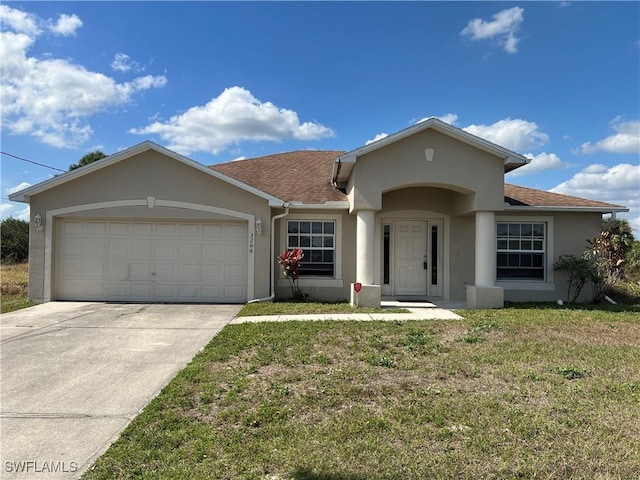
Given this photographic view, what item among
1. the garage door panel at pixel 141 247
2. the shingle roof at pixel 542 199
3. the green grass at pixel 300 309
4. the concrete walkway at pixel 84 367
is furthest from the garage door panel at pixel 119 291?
the shingle roof at pixel 542 199

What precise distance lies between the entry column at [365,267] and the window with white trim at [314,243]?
1.69 meters

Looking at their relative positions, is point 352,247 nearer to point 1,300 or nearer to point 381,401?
point 381,401

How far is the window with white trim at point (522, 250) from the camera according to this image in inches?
517

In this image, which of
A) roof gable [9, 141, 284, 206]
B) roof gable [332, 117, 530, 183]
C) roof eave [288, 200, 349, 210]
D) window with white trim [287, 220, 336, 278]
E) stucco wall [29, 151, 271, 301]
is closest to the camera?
roof gable [332, 117, 530, 183]

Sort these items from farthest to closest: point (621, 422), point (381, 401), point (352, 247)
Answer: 1. point (352, 247)
2. point (381, 401)
3. point (621, 422)

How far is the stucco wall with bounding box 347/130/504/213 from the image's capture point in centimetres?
1123

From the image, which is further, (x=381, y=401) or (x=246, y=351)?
(x=246, y=351)

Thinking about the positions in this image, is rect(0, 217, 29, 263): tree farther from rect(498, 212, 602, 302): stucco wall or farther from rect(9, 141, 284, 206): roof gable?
rect(498, 212, 602, 302): stucco wall

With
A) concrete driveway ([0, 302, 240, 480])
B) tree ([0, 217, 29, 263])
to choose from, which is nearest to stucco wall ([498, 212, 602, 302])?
concrete driveway ([0, 302, 240, 480])

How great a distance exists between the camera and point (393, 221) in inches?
525

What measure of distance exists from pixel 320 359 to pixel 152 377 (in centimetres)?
232

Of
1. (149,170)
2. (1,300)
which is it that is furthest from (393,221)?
(1,300)

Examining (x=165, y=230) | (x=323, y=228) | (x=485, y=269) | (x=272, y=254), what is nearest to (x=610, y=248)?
(x=485, y=269)

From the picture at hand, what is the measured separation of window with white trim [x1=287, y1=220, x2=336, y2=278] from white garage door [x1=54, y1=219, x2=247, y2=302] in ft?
5.37
